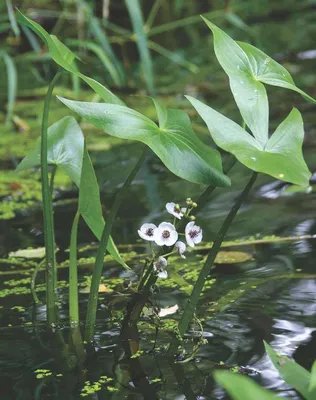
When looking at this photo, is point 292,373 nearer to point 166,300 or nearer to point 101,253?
point 101,253

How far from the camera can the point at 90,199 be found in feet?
3.98

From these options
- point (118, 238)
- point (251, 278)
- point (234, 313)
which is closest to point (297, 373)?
point (234, 313)

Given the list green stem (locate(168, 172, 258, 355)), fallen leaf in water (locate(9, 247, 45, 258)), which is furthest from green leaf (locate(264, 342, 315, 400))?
fallen leaf in water (locate(9, 247, 45, 258))

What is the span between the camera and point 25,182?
2.44 metres

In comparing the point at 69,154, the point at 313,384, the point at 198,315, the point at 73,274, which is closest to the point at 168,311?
the point at 198,315

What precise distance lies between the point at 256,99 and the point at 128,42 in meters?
3.33

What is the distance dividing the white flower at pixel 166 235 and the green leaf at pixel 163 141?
97mm

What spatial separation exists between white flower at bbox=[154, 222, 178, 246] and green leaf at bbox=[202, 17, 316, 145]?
0.19m

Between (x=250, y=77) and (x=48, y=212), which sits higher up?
(x=250, y=77)

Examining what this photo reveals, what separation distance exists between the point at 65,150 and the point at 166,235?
0.31 metres

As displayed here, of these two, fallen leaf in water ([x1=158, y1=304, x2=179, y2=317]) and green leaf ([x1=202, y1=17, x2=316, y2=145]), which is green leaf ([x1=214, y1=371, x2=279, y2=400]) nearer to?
green leaf ([x1=202, y1=17, x2=316, y2=145])

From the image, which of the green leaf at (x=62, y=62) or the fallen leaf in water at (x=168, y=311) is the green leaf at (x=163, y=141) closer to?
the green leaf at (x=62, y=62)

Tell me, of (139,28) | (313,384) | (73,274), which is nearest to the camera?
(313,384)

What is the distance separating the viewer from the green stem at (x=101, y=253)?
46.8 inches
